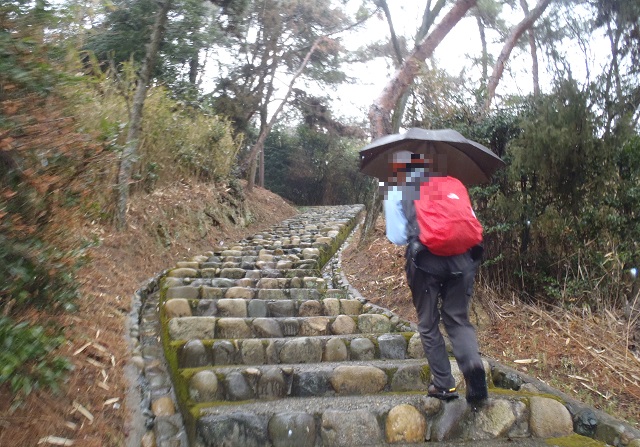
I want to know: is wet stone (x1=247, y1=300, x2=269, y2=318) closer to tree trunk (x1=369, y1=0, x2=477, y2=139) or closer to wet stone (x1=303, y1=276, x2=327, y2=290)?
wet stone (x1=303, y1=276, x2=327, y2=290)

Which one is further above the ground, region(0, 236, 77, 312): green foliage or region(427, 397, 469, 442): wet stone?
region(0, 236, 77, 312): green foliage

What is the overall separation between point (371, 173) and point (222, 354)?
1.82 meters

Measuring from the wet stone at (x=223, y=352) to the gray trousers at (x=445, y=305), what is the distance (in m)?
1.56

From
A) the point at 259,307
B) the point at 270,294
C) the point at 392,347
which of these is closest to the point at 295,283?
the point at 270,294

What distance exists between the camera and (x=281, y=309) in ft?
18.7

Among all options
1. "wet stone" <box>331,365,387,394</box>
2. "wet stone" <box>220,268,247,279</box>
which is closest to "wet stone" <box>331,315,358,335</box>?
"wet stone" <box>331,365,387,394</box>

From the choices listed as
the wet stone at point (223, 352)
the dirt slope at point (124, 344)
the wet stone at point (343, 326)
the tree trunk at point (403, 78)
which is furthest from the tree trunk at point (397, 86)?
the wet stone at point (223, 352)

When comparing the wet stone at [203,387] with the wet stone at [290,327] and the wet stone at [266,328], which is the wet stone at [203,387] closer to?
the wet stone at [266,328]

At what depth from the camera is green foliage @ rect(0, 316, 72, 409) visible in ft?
8.86

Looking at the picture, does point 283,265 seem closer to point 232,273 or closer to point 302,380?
point 232,273

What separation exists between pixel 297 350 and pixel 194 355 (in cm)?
83

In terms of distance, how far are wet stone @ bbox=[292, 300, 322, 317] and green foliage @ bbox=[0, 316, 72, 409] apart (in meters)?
2.71

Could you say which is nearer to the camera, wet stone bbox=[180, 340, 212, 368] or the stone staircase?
the stone staircase

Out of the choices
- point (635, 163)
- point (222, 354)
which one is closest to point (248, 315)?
point (222, 354)
